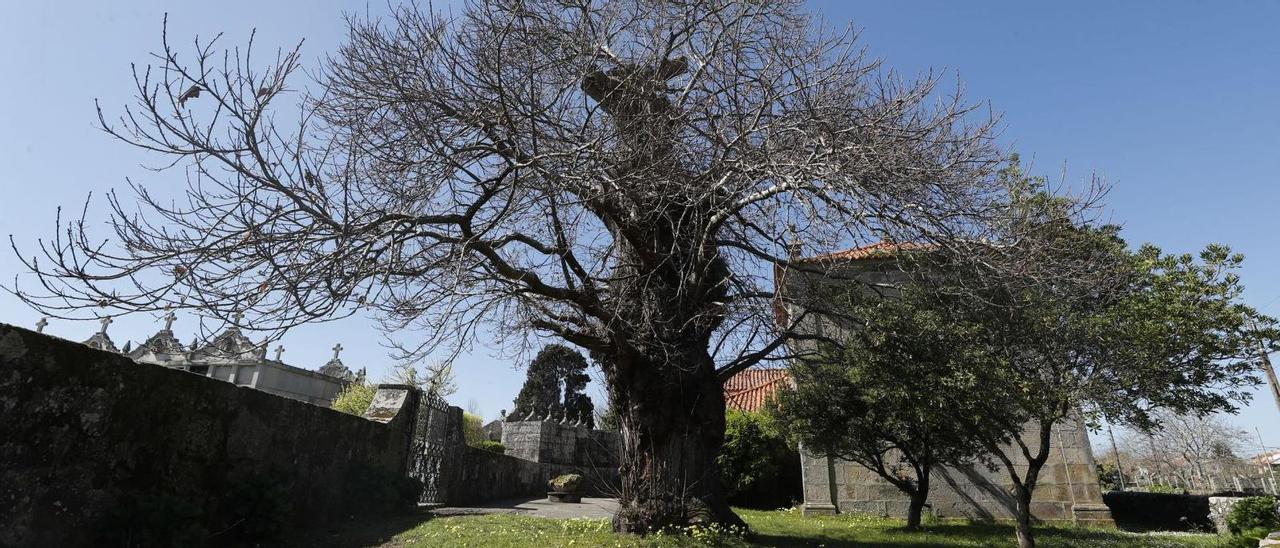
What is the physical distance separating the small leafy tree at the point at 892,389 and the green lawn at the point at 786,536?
53.6 inches

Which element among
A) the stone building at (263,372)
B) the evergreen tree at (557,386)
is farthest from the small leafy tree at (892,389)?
the evergreen tree at (557,386)

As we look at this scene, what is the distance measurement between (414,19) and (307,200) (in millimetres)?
2454

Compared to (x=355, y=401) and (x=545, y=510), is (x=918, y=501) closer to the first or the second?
(x=545, y=510)

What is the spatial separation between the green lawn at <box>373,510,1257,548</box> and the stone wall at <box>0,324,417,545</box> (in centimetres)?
166

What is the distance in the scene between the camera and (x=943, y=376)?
8.80 m

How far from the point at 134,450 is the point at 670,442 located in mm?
5306

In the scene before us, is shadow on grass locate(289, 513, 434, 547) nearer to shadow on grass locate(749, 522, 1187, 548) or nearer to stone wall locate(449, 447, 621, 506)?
stone wall locate(449, 447, 621, 506)

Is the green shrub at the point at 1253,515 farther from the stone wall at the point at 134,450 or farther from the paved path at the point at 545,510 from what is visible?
the stone wall at the point at 134,450

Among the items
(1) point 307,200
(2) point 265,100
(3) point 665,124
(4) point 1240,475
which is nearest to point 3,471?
(1) point 307,200

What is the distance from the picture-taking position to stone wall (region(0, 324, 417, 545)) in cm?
470

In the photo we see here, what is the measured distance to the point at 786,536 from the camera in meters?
9.23

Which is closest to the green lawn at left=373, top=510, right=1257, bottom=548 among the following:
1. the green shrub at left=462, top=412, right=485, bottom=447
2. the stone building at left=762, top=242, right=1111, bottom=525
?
the stone building at left=762, top=242, right=1111, bottom=525

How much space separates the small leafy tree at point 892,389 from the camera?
8.84 metres

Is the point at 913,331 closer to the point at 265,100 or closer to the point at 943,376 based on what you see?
the point at 943,376
